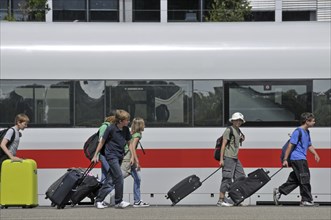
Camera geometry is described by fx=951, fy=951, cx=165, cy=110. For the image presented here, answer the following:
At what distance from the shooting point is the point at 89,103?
1653 cm

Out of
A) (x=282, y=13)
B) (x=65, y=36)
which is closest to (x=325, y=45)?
(x=65, y=36)

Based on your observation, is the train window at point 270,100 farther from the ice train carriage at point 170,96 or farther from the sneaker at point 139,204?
the sneaker at point 139,204

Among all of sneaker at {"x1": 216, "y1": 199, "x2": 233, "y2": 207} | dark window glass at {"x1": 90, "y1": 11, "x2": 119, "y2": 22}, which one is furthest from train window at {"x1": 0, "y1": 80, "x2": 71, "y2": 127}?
dark window glass at {"x1": 90, "y1": 11, "x2": 119, "y2": 22}

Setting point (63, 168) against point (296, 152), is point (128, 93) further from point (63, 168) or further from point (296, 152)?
point (296, 152)

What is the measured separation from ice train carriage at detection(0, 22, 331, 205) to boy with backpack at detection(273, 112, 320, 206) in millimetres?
552

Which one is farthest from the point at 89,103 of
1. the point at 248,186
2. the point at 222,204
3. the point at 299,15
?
the point at 299,15

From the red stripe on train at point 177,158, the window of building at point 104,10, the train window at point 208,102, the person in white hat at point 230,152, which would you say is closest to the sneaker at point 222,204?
the person in white hat at point 230,152

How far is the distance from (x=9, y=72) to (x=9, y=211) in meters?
2.88

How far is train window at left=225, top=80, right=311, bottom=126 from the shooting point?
16547 mm

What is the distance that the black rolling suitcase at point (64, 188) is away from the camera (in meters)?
15.1

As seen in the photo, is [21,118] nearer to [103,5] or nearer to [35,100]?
[35,100]

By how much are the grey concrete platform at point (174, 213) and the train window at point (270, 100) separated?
1967 mm

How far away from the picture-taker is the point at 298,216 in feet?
45.0

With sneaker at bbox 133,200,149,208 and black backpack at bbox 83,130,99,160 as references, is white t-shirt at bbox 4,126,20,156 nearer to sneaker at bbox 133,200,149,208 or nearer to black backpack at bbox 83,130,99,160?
black backpack at bbox 83,130,99,160
